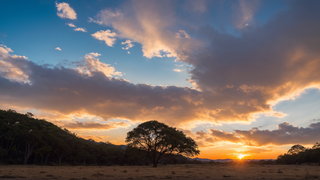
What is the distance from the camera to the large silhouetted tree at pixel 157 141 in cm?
5334

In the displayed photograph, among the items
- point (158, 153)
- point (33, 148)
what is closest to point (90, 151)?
point (33, 148)

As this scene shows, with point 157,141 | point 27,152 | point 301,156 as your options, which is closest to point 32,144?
point 27,152

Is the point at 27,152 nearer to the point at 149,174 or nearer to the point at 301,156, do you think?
the point at 149,174

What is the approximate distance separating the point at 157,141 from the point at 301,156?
242 ft

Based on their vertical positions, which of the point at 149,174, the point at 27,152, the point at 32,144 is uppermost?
the point at 32,144

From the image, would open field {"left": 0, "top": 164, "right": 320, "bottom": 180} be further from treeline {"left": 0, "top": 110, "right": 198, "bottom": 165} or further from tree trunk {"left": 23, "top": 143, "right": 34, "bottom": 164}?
tree trunk {"left": 23, "top": 143, "right": 34, "bottom": 164}

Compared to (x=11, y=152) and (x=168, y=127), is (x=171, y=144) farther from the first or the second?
(x=11, y=152)

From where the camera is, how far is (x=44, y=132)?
62.5 meters

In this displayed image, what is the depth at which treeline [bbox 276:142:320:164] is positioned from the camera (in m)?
76.7

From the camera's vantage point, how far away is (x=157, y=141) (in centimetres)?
5416

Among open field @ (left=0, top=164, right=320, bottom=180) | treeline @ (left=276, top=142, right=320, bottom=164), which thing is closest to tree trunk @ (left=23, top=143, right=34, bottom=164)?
open field @ (left=0, top=164, right=320, bottom=180)

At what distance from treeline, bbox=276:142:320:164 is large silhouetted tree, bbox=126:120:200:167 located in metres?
58.1

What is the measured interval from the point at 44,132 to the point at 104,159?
3138 cm

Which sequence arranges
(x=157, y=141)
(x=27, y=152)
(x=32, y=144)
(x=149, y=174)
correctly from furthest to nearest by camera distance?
(x=27, y=152) < (x=32, y=144) < (x=157, y=141) < (x=149, y=174)
